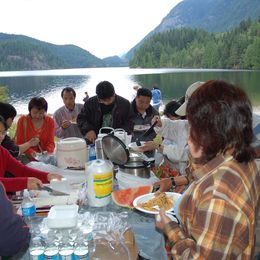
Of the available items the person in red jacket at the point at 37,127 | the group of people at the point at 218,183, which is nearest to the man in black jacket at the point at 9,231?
the group of people at the point at 218,183

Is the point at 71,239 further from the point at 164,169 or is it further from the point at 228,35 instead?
the point at 228,35

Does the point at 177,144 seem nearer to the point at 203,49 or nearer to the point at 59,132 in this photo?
the point at 59,132

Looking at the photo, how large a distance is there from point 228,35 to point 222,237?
241ft

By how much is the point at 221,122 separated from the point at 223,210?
0.96 ft

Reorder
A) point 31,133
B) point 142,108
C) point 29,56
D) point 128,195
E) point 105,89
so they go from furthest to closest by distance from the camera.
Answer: point 29,56, point 142,108, point 31,133, point 105,89, point 128,195

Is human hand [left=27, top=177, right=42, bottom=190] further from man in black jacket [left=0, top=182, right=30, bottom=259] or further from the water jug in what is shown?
man in black jacket [left=0, top=182, right=30, bottom=259]

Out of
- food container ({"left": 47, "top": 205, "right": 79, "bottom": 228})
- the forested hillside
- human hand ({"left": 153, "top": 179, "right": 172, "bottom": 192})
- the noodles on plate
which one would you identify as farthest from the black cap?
the forested hillside

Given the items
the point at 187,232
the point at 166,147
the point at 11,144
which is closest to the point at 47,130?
the point at 11,144

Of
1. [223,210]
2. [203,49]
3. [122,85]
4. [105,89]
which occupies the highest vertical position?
[203,49]

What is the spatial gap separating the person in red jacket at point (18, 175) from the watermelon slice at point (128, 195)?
542 mm

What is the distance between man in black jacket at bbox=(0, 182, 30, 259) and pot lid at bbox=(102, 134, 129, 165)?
34.5 inches

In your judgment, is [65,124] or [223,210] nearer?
[223,210]

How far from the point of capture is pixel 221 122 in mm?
1079

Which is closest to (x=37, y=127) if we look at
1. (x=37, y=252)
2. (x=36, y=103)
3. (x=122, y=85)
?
(x=36, y=103)
